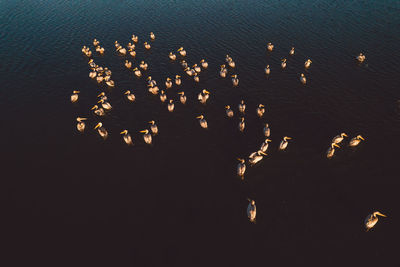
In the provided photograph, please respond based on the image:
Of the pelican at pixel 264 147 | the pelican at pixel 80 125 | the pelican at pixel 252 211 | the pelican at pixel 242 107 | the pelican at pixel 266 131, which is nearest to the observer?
the pelican at pixel 252 211

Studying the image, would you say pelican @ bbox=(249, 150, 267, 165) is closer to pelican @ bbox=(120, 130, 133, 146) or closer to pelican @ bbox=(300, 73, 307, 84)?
pelican @ bbox=(120, 130, 133, 146)

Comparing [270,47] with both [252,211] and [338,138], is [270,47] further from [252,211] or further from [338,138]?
[252,211]

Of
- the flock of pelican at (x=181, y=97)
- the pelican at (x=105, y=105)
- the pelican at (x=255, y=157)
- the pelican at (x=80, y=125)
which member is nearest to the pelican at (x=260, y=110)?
the flock of pelican at (x=181, y=97)

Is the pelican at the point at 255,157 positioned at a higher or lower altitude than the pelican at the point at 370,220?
higher

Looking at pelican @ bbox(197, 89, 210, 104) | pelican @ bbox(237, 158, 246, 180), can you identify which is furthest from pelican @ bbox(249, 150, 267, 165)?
pelican @ bbox(197, 89, 210, 104)

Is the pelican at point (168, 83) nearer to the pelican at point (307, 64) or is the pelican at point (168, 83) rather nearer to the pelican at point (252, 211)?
the pelican at point (307, 64)

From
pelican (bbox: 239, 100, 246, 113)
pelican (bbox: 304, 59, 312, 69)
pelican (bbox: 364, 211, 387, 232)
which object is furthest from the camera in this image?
pelican (bbox: 304, 59, 312, 69)
